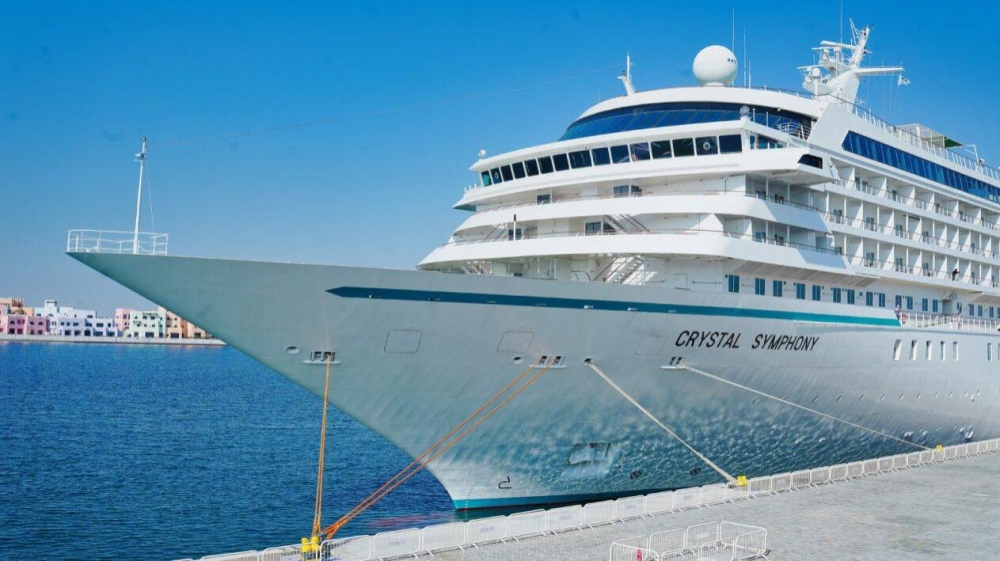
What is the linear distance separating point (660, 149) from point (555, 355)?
22.0 ft

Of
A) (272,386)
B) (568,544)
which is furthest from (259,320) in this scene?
(272,386)

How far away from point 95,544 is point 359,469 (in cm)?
1084

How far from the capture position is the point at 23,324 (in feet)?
575

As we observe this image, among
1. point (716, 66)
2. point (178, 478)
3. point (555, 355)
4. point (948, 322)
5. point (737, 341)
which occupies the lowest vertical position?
point (178, 478)

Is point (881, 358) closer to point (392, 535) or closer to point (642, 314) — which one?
point (642, 314)

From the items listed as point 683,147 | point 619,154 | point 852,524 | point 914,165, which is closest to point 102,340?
point 914,165

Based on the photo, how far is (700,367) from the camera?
17.6 metres

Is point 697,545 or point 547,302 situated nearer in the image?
point 697,545

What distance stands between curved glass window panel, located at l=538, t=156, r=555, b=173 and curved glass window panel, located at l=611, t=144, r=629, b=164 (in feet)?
5.26

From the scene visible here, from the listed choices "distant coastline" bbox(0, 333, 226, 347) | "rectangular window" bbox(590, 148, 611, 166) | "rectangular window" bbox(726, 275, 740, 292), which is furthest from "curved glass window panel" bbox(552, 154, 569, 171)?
"distant coastline" bbox(0, 333, 226, 347)

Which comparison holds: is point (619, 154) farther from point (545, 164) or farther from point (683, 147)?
point (545, 164)

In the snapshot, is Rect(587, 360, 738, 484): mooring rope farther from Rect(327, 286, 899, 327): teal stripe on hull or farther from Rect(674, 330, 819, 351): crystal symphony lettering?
Rect(674, 330, 819, 351): crystal symphony lettering

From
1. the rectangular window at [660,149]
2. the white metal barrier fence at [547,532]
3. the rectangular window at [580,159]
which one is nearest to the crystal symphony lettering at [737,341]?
the white metal barrier fence at [547,532]

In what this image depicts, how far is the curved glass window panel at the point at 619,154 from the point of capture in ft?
66.0
